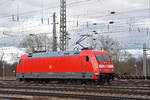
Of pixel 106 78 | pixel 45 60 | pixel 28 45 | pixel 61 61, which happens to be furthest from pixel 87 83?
pixel 28 45

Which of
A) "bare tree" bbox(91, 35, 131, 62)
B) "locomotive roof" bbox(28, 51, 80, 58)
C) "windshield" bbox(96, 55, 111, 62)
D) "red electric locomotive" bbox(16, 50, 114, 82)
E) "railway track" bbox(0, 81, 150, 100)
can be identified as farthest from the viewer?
"bare tree" bbox(91, 35, 131, 62)

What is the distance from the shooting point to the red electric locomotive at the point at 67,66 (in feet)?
93.9

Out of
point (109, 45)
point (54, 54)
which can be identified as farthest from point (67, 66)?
point (109, 45)

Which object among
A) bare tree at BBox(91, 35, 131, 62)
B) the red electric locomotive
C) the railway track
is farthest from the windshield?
bare tree at BBox(91, 35, 131, 62)

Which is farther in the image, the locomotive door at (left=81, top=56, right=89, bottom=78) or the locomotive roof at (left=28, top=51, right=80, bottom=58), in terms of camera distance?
the locomotive roof at (left=28, top=51, right=80, bottom=58)

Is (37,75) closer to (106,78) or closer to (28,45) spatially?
(106,78)

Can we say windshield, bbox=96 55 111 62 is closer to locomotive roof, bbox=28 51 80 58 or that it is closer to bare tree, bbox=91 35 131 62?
locomotive roof, bbox=28 51 80 58

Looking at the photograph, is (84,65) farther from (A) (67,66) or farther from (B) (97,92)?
(B) (97,92)

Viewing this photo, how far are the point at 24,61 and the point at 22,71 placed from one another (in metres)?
1.38

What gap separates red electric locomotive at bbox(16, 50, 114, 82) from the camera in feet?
93.9

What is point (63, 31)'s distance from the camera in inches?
1544

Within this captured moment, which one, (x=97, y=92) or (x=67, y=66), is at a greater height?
(x=67, y=66)

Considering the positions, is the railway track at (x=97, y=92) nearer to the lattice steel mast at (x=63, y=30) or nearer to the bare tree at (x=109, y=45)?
the lattice steel mast at (x=63, y=30)

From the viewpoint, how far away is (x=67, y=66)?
31422mm
